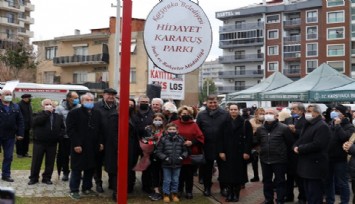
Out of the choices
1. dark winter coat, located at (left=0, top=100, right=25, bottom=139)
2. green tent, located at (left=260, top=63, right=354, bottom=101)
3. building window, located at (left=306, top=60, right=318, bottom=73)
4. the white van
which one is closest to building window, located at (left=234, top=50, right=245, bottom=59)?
building window, located at (left=306, top=60, right=318, bottom=73)

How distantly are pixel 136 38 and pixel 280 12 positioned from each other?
3559 cm

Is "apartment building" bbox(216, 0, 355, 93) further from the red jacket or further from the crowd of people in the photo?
the red jacket

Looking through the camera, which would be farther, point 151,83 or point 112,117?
point 151,83

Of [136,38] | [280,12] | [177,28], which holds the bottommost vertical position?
[177,28]

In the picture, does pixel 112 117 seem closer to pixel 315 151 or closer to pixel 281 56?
pixel 315 151

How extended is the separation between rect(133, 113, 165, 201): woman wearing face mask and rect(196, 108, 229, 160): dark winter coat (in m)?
0.85

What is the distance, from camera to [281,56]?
71312mm

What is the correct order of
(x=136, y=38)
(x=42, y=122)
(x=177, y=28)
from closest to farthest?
1. (x=177, y=28)
2. (x=42, y=122)
3. (x=136, y=38)

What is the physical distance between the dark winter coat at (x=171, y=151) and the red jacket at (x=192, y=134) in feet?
0.75

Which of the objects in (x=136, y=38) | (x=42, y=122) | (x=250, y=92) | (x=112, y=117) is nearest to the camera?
(x=112, y=117)

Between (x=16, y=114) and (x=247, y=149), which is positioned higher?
(x=16, y=114)

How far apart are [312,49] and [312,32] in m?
2.81

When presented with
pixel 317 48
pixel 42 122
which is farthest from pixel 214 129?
pixel 317 48

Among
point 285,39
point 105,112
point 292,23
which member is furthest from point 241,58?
point 105,112
